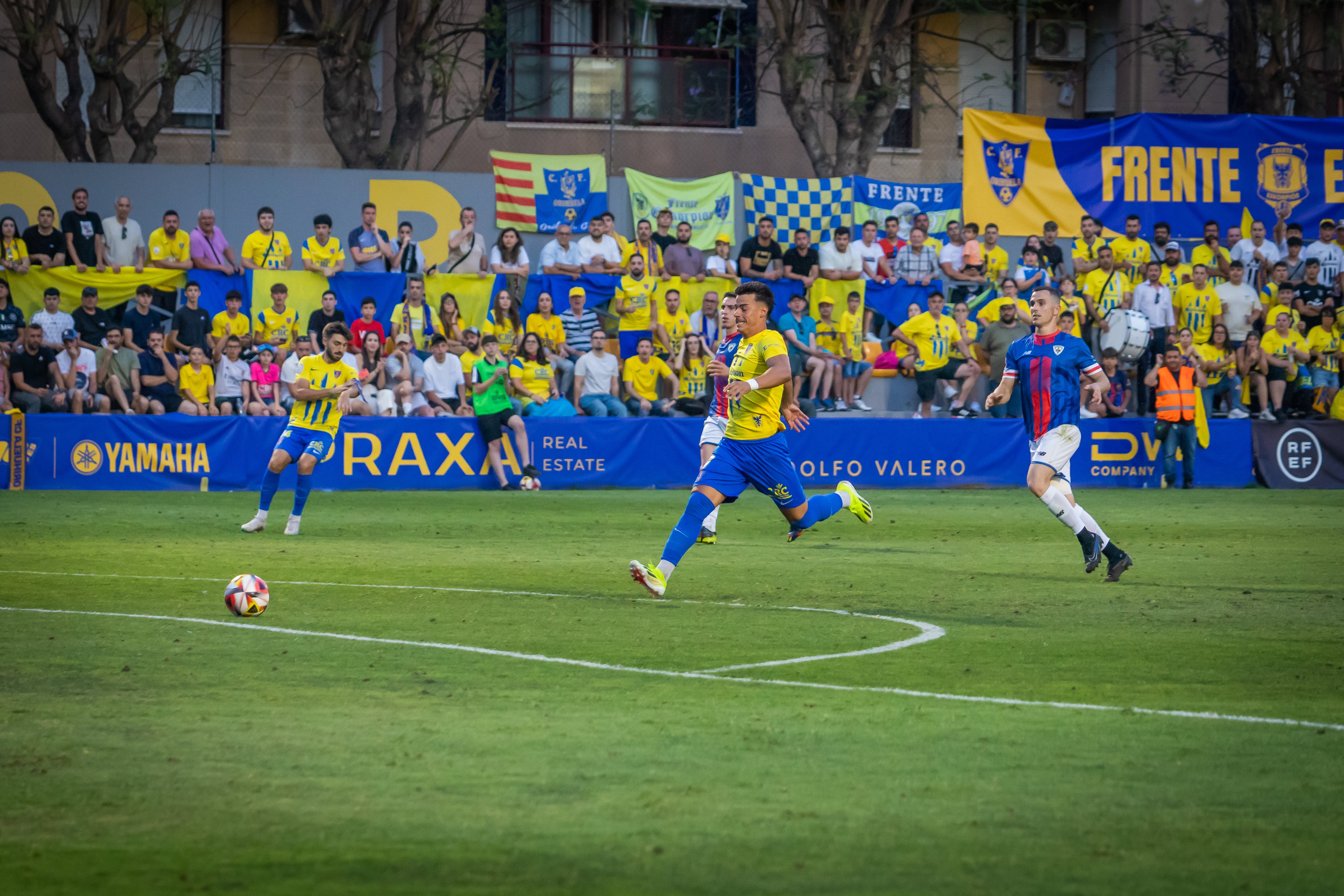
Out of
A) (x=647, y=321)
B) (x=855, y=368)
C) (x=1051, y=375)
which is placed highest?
(x=647, y=321)

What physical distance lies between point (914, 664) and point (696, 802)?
2906 mm

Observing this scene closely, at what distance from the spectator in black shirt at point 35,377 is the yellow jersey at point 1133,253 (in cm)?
1597

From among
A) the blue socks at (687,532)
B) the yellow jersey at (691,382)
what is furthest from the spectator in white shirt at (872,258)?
the blue socks at (687,532)

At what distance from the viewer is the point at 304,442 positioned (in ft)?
49.5

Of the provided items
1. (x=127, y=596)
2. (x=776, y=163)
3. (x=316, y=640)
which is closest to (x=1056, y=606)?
(x=316, y=640)

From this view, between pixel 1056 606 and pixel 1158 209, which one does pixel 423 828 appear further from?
pixel 1158 209

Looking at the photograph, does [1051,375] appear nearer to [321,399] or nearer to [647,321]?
[321,399]

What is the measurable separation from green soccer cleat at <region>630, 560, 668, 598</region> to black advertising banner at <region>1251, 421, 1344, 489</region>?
52.9ft

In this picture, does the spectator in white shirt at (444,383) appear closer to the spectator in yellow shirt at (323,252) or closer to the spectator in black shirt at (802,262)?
the spectator in yellow shirt at (323,252)

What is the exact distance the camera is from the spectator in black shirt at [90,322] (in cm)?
2131

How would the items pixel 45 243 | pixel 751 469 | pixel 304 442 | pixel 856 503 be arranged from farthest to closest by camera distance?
pixel 45 243, pixel 304 442, pixel 856 503, pixel 751 469

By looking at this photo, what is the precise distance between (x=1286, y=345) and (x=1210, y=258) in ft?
6.24

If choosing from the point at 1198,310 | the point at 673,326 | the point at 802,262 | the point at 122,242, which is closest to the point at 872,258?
the point at 802,262

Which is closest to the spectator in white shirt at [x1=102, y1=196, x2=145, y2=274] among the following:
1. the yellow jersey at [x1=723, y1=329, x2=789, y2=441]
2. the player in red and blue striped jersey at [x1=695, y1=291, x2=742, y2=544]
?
the player in red and blue striped jersey at [x1=695, y1=291, x2=742, y2=544]
